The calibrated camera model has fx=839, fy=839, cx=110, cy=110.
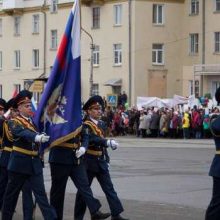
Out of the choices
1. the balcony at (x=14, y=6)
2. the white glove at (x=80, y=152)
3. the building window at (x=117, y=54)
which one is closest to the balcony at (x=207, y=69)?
the building window at (x=117, y=54)

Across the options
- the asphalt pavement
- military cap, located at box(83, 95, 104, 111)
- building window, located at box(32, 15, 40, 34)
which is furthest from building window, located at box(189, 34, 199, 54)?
military cap, located at box(83, 95, 104, 111)

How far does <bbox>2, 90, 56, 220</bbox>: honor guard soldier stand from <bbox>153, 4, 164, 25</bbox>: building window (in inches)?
1814

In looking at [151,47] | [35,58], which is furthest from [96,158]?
[35,58]

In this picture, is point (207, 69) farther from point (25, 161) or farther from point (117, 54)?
point (25, 161)

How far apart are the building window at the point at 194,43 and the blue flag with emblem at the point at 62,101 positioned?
4543cm

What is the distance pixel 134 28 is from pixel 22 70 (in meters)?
13.7

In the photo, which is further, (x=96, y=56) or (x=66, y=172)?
(x=96, y=56)

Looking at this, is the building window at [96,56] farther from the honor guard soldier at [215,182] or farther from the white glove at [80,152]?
the honor guard soldier at [215,182]

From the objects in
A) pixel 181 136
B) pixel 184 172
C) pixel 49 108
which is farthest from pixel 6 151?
pixel 181 136

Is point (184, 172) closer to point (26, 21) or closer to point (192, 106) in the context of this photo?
point (192, 106)

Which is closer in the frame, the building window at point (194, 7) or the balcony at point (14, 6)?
the building window at point (194, 7)

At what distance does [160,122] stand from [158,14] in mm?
16445

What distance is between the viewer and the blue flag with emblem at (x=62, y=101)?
11.5 meters

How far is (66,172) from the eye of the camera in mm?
11523
